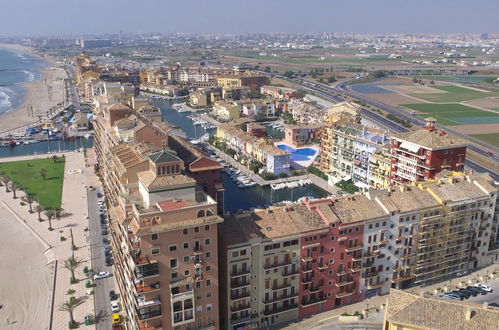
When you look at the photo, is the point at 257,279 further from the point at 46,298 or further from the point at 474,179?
the point at 474,179

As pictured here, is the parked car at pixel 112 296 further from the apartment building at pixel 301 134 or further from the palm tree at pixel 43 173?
the apartment building at pixel 301 134

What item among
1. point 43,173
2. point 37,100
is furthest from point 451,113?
point 37,100

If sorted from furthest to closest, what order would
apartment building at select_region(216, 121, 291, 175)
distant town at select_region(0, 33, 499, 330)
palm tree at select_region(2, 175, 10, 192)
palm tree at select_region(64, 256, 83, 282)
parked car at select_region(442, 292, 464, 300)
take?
apartment building at select_region(216, 121, 291, 175) → palm tree at select_region(2, 175, 10, 192) → palm tree at select_region(64, 256, 83, 282) → parked car at select_region(442, 292, 464, 300) → distant town at select_region(0, 33, 499, 330)

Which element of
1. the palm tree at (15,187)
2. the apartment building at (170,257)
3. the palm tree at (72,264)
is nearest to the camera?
the apartment building at (170,257)

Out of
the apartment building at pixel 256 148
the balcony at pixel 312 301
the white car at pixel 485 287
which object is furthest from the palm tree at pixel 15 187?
the white car at pixel 485 287

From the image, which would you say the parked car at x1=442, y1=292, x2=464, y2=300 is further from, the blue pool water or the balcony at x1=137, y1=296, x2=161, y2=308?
the blue pool water

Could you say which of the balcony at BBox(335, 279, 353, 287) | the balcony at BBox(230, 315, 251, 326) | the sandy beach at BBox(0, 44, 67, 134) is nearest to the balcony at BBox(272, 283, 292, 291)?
the balcony at BBox(230, 315, 251, 326)

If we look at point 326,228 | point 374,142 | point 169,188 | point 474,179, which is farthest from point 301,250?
point 374,142
